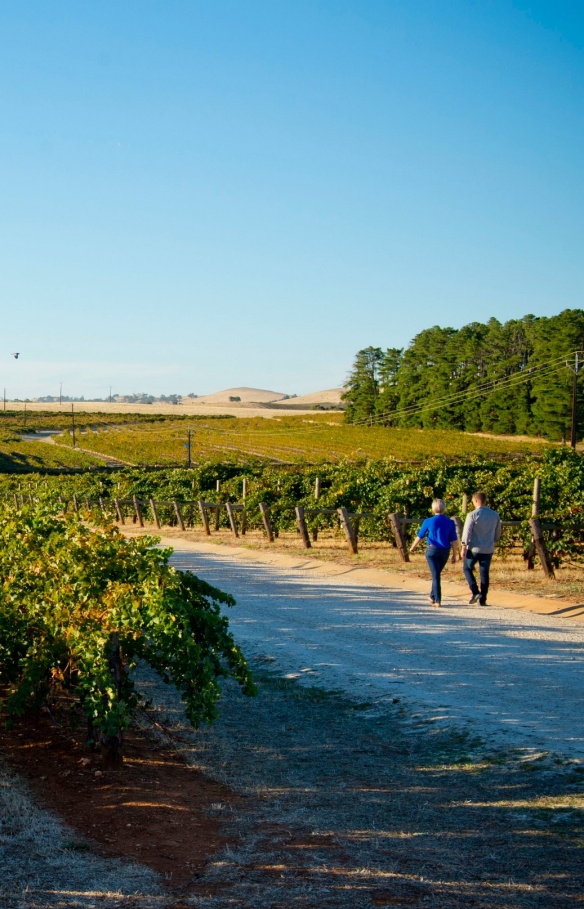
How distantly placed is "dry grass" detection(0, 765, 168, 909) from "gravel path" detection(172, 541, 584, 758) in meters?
3.09

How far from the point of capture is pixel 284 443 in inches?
3804

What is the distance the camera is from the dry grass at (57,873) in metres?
4.46

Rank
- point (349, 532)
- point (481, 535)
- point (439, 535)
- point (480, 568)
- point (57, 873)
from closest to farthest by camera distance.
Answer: point (57, 873)
point (481, 535)
point (439, 535)
point (480, 568)
point (349, 532)

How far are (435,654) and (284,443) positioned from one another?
3426 inches

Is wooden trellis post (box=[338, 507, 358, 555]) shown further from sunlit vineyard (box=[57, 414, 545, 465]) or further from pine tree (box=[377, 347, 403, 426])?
pine tree (box=[377, 347, 403, 426])

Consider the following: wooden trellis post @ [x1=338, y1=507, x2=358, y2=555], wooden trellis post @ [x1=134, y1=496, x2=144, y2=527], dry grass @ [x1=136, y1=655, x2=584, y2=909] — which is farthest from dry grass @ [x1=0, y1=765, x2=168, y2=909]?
wooden trellis post @ [x1=134, y1=496, x2=144, y2=527]

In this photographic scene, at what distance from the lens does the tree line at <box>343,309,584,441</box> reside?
9219 centimetres

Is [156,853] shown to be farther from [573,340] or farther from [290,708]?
[573,340]

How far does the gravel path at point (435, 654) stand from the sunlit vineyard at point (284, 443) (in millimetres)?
56297

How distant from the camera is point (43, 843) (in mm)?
5137

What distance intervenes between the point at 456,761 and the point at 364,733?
977 mm

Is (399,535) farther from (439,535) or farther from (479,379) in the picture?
(479,379)

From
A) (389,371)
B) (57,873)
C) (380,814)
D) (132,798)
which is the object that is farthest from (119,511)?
(389,371)

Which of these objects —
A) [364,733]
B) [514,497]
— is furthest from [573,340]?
[364,733]
